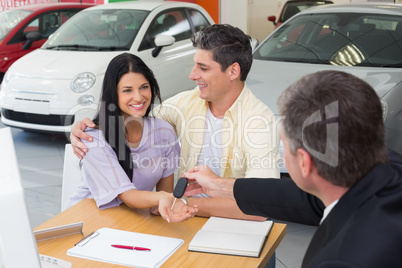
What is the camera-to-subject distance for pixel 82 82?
460cm

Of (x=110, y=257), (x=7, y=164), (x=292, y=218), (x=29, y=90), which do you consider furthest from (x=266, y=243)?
(x=29, y=90)

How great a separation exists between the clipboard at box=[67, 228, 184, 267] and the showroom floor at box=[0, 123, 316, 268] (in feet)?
4.07

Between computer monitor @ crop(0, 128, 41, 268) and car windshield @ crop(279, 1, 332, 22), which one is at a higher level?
computer monitor @ crop(0, 128, 41, 268)

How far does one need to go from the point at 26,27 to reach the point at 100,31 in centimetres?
181

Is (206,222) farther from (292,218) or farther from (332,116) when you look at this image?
(332,116)

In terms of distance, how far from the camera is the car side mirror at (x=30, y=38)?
254 inches

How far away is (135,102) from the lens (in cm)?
222

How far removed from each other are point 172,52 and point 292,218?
4.14 m

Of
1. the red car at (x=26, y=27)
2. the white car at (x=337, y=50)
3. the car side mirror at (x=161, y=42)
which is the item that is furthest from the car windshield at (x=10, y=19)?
the white car at (x=337, y=50)

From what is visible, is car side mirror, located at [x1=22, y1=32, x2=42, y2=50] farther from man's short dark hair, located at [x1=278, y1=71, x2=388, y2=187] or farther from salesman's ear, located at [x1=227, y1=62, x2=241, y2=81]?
man's short dark hair, located at [x1=278, y1=71, x2=388, y2=187]

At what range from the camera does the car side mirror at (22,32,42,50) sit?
6.46 m

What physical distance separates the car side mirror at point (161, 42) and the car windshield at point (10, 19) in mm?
2361

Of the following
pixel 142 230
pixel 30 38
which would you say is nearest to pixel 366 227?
pixel 142 230

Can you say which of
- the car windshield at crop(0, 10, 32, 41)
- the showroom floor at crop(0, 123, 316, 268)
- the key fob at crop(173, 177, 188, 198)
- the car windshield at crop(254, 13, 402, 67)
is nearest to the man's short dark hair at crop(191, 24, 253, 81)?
the key fob at crop(173, 177, 188, 198)
